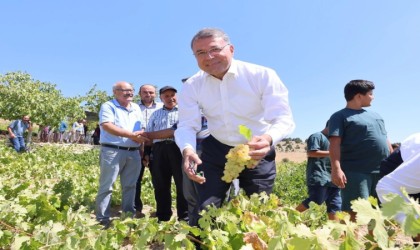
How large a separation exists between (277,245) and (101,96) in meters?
39.6

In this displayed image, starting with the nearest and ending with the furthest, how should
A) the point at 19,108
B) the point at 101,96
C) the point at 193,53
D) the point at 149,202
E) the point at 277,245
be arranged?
the point at 277,245 < the point at 193,53 < the point at 149,202 < the point at 19,108 < the point at 101,96

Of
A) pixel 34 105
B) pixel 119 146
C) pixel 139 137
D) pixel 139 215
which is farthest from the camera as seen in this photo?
pixel 34 105

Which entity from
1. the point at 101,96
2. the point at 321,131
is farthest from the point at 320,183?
the point at 101,96

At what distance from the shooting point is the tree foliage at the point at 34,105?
81.6 ft

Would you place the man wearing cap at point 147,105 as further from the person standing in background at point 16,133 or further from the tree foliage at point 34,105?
the tree foliage at point 34,105

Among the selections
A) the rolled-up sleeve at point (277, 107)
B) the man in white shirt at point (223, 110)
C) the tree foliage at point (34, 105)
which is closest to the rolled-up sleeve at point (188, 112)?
the man in white shirt at point (223, 110)

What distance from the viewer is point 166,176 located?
4613 millimetres

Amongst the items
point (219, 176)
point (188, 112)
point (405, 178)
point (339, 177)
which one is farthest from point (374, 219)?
point (339, 177)

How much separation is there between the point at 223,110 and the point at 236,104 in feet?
0.33

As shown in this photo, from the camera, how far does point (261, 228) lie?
5.68 feet

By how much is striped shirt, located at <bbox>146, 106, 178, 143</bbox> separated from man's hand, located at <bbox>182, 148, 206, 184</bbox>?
2.28 m

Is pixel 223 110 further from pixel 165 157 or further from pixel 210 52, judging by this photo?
pixel 165 157

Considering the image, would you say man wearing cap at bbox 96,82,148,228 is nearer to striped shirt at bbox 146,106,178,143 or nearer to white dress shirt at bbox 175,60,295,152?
striped shirt at bbox 146,106,178,143

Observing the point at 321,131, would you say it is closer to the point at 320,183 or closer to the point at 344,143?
the point at 320,183
